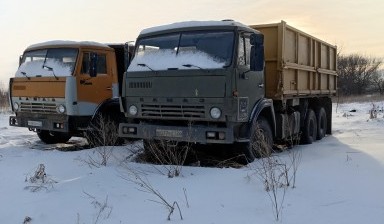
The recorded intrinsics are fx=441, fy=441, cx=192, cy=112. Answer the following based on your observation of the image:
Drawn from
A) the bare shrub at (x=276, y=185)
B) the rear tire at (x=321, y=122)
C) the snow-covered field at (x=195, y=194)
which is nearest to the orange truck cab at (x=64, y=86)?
the snow-covered field at (x=195, y=194)

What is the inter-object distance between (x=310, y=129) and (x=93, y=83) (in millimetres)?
5660

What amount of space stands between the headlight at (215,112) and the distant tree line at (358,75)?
66152 millimetres

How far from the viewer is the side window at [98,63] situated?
33.1 ft

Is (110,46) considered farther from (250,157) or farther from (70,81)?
(250,157)

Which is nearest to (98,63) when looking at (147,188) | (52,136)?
(52,136)

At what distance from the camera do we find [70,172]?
705 centimetres

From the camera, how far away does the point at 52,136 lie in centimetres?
1168

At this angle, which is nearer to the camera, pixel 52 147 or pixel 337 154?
pixel 337 154

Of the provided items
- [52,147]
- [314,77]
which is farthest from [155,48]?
[314,77]

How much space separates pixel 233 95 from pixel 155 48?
1.76 m

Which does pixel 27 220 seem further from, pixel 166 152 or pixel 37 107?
pixel 37 107

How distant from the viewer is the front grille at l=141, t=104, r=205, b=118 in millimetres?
7270

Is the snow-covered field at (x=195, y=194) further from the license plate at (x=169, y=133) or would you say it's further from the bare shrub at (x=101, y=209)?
the license plate at (x=169, y=133)

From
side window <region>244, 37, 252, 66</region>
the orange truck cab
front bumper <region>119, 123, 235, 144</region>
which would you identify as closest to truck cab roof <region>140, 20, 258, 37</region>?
side window <region>244, 37, 252, 66</region>
